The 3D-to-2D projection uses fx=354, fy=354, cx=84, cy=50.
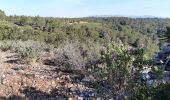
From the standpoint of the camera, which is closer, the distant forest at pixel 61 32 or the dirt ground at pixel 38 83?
the dirt ground at pixel 38 83

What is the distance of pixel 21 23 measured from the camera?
5325 centimetres

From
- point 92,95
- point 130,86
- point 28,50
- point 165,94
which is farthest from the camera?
point 28,50

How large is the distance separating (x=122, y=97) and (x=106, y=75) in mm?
512

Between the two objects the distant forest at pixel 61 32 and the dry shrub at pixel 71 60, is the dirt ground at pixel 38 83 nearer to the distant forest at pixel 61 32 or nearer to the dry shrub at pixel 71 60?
the dry shrub at pixel 71 60

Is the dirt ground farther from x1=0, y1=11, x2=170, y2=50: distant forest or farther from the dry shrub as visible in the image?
x1=0, y1=11, x2=170, y2=50: distant forest

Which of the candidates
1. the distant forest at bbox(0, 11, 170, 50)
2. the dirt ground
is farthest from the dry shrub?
the distant forest at bbox(0, 11, 170, 50)

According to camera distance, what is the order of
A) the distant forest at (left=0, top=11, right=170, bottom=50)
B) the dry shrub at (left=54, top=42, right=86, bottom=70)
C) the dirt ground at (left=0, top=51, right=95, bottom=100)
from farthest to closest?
the distant forest at (left=0, top=11, right=170, bottom=50)
the dry shrub at (left=54, top=42, right=86, bottom=70)
the dirt ground at (left=0, top=51, right=95, bottom=100)

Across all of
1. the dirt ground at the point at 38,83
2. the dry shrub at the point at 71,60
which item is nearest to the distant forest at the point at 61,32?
the dry shrub at the point at 71,60

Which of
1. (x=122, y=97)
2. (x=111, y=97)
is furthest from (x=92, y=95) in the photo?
(x=122, y=97)

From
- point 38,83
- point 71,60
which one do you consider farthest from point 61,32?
point 38,83

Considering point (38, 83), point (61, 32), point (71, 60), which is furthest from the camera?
point (61, 32)

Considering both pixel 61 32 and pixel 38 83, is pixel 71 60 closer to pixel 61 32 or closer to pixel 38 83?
pixel 38 83

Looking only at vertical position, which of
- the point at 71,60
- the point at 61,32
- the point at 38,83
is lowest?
the point at 61,32

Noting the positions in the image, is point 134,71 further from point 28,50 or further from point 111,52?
point 28,50
